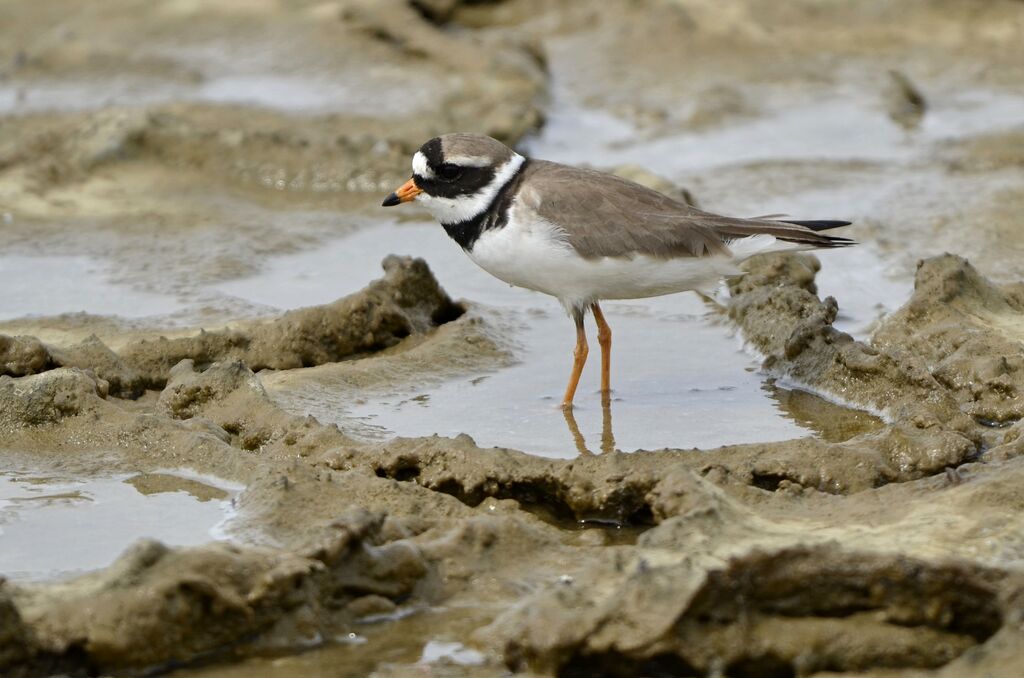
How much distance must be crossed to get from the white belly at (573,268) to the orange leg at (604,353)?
0.19m

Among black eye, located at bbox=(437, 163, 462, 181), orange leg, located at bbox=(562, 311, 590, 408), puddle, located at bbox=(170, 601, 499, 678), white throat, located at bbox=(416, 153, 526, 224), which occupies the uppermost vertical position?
black eye, located at bbox=(437, 163, 462, 181)

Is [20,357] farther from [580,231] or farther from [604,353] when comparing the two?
[604,353]

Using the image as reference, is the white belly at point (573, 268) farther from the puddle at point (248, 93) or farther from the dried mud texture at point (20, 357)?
the puddle at point (248, 93)

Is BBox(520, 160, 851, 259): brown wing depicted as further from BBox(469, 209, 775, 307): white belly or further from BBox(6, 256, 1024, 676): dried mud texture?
BBox(6, 256, 1024, 676): dried mud texture

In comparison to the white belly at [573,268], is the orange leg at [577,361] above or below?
below

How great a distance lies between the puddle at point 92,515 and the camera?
478 cm

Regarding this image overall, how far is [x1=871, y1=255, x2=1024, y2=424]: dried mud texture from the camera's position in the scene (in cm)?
607

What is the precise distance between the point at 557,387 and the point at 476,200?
929mm

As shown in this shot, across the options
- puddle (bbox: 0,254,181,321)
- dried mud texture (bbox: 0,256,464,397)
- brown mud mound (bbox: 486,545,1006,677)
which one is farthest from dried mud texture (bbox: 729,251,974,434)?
puddle (bbox: 0,254,181,321)

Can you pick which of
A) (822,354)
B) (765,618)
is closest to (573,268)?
(822,354)

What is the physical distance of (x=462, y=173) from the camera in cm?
665

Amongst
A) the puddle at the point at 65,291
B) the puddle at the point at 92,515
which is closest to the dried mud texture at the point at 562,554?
the puddle at the point at 92,515

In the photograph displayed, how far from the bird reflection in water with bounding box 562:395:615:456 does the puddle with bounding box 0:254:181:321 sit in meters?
2.56

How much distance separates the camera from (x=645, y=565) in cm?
391
